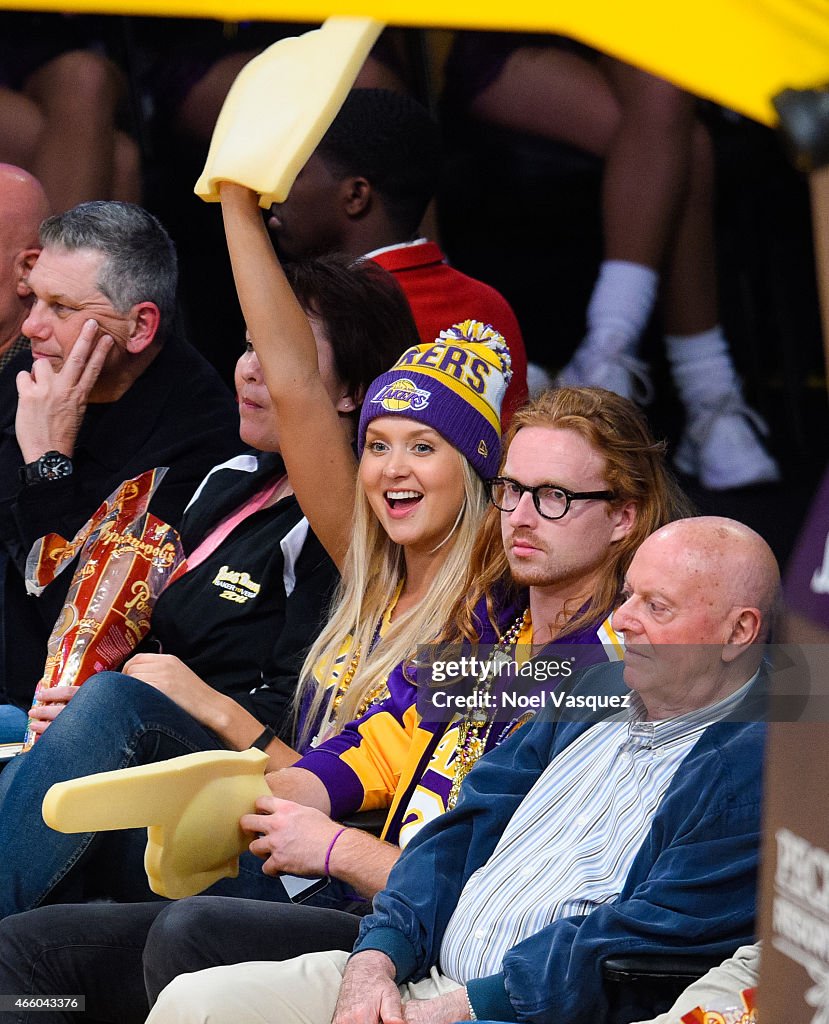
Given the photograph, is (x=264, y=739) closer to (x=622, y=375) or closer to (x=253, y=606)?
(x=253, y=606)

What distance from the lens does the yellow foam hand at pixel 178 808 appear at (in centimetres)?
223

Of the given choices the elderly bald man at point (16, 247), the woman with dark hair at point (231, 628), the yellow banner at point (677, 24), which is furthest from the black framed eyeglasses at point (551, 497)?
the elderly bald man at point (16, 247)

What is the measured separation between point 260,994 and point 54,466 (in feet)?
4.96

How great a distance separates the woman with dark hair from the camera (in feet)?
8.34

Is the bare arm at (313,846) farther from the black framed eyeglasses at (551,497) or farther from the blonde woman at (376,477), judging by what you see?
the black framed eyeglasses at (551,497)

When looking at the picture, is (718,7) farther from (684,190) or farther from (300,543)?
(684,190)

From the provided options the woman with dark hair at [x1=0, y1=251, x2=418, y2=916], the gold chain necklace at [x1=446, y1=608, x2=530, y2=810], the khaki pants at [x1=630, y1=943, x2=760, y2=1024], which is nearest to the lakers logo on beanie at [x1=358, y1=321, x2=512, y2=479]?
the woman with dark hair at [x1=0, y1=251, x2=418, y2=916]

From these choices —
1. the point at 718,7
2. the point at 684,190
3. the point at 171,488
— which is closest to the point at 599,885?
the point at 718,7

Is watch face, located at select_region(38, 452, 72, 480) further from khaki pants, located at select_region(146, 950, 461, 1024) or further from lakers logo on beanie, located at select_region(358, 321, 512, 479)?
khaki pants, located at select_region(146, 950, 461, 1024)

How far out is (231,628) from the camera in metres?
2.90

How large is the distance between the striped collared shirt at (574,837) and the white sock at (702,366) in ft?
4.38

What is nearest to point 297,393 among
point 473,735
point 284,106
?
point 284,106

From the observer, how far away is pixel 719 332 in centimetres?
329
